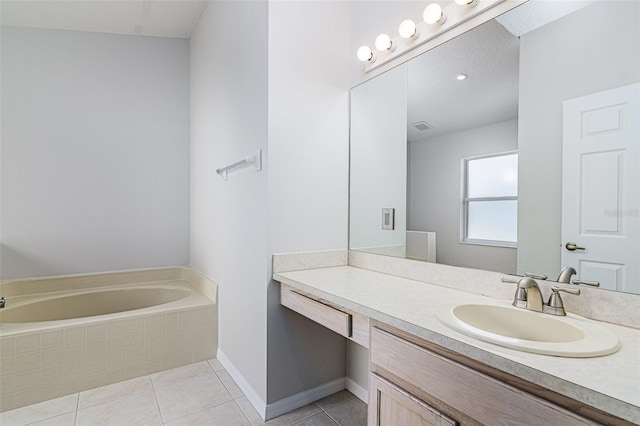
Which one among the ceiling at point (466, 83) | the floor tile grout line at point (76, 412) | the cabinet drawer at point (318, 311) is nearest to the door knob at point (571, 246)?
the ceiling at point (466, 83)

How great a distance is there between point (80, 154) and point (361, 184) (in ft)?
8.05

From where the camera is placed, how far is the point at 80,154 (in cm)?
282

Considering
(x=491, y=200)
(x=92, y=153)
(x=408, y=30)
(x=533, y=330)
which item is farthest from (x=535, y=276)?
(x=92, y=153)

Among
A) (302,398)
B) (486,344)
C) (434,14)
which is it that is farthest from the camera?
(302,398)

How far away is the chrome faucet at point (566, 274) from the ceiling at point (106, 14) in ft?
9.80

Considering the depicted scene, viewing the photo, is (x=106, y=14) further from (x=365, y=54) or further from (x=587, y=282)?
(x=587, y=282)

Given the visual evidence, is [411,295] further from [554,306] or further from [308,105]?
[308,105]

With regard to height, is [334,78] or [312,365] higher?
[334,78]

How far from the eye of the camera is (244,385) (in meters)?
2.03

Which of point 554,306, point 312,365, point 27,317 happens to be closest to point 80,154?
point 27,317

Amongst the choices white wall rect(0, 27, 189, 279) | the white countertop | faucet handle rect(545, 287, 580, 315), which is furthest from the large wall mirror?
white wall rect(0, 27, 189, 279)

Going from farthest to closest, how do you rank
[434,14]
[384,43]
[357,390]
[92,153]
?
[92,153] → [357,390] → [384,43] → [434,14]

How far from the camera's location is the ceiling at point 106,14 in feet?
8.07

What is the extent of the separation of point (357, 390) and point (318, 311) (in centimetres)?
83
